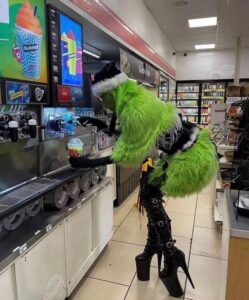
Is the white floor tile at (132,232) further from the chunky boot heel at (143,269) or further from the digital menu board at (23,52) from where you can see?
Result: the digital menu board at (23,52)

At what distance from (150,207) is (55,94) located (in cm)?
113

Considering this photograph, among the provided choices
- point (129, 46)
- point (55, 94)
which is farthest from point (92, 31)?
point (55, 94)

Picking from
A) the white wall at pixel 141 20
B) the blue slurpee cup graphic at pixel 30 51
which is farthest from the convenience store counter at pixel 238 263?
the white wall at pixel 141 20

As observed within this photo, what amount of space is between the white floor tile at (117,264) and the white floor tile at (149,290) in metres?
0.09

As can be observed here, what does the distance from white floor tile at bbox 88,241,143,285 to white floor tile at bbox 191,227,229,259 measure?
608 mm

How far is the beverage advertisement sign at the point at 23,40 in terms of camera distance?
155 centimetres

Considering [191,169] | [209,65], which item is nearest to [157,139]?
[191,169]

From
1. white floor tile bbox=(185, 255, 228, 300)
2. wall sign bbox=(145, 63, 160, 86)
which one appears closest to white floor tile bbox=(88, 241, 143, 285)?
white floor tile bbox=(185, 255, 228, 300)

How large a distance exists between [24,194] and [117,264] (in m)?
1.34

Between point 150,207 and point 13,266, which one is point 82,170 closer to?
point 150,207

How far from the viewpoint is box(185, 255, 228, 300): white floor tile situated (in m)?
2.13

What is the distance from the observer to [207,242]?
2.93 meters

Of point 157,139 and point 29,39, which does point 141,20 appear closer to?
point 29,39

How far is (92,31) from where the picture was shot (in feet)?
10.1
